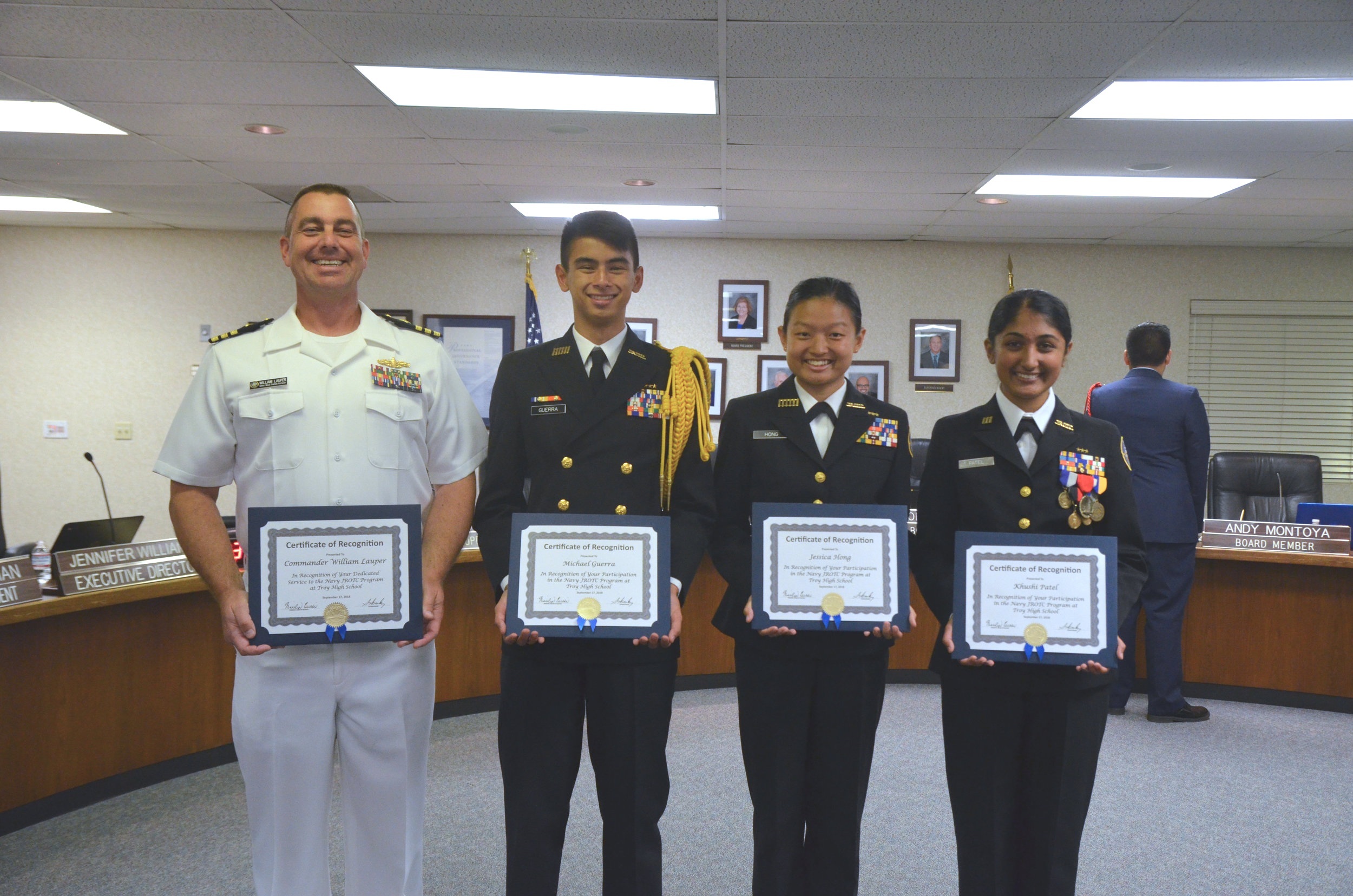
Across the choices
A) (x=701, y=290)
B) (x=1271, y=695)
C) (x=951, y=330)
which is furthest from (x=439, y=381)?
(x=951, y=330)

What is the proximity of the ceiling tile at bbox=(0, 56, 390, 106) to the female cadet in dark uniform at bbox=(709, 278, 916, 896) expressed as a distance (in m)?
2.62

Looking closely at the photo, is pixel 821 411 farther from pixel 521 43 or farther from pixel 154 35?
pixel 154 35

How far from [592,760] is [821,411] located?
2.91ft

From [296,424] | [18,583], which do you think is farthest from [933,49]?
[18,583]

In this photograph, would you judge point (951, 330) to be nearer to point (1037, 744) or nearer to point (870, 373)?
point (870, 373)

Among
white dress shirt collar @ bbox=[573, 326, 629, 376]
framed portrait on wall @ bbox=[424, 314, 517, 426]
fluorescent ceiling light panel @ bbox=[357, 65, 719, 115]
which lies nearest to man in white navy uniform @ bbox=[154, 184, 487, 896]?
white dress shirt collar @ bbox=[573, 326, 629, 376]

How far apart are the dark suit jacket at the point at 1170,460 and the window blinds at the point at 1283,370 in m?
3.68

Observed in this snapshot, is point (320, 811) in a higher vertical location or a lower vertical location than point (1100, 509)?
lower

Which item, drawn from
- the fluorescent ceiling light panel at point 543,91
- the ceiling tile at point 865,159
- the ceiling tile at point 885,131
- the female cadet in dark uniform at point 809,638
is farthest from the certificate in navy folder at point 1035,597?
the ceiling tile at point 865,159

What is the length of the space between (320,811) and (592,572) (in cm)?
72

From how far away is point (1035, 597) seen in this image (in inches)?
71.4

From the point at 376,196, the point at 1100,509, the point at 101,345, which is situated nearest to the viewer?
the point at 1100,509

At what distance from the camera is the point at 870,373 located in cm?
739

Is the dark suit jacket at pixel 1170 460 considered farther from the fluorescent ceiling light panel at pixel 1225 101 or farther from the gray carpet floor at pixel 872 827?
the fluorescent ceiling light panel at pixel 1225 101
